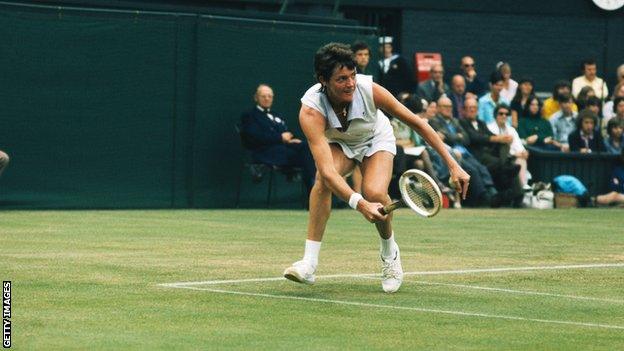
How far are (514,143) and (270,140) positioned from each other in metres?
4.48

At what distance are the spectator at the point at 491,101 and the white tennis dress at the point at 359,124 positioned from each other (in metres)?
13.1

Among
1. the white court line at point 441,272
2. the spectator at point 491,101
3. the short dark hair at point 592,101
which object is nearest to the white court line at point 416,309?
the white court line at point 441,272

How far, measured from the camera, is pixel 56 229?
16.3m

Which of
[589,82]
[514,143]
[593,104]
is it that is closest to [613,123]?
[593,104]

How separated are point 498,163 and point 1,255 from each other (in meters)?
12.0

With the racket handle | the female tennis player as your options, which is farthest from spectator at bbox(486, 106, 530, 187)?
the racket handle

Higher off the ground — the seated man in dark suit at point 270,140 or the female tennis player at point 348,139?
the female tennis player at point 348,139

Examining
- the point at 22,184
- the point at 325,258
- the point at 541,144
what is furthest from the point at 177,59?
the point at 325,258

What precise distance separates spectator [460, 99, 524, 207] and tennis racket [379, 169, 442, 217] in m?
13.0

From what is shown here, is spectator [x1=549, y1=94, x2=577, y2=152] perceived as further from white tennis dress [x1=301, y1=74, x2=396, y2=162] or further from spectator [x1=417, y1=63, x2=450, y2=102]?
white tennis dress [x1=301, y1=74, x2=396, y2=162]

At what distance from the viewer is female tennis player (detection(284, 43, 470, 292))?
1029 centimetres

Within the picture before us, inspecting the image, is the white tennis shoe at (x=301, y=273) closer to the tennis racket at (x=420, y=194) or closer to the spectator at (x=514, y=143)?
the tennis racket at (x=420, y=194)

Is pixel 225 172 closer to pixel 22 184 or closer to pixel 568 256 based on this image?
pixel 22 184

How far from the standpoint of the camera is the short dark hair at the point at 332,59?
10.3m
